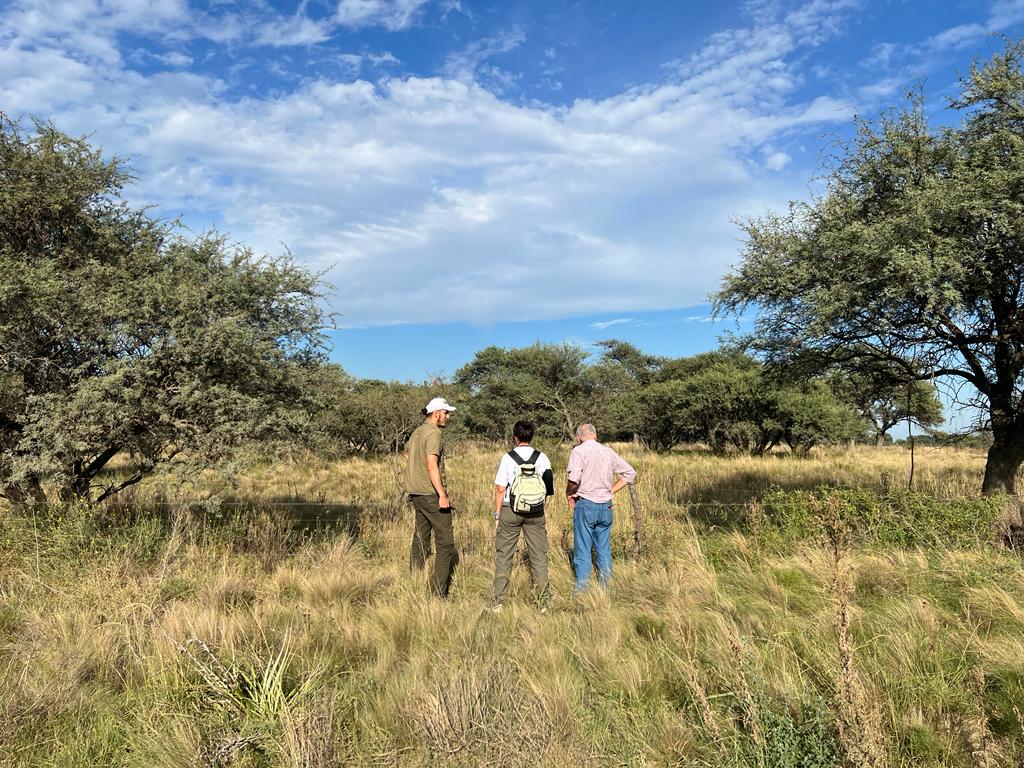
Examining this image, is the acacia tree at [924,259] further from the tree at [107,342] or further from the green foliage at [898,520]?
the tree at [107,342]

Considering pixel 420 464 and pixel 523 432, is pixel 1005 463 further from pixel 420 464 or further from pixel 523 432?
pixel 420 464

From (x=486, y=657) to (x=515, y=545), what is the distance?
1.84 metres

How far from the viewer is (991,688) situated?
3.35m

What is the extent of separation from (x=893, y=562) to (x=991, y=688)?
3.08 meters

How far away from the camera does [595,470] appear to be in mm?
6137

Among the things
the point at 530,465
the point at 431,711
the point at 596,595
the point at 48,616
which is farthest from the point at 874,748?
the point at 48,616

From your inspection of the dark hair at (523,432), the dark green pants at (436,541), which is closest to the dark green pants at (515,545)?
the dark green pants at (436,541)

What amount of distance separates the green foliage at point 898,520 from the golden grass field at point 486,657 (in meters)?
0.34

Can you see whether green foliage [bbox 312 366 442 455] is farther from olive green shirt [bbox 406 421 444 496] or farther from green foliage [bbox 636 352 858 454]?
olive green shirt [bbox 406 421 444 496]

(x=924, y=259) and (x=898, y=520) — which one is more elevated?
(x=924, y=259)

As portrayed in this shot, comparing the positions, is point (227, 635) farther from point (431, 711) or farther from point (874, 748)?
point (874, 748)

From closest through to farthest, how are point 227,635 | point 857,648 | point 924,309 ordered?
point 857,648 → point 227,635 → point 924,309

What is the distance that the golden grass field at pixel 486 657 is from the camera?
112 inches

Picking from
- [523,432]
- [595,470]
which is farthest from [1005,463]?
[523,432]
